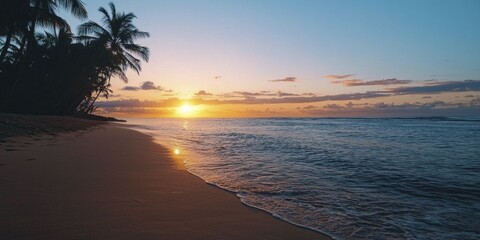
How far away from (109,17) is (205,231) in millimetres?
32793

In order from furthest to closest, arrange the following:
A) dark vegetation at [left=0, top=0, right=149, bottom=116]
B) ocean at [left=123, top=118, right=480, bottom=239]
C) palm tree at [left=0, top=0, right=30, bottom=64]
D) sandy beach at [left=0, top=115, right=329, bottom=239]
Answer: dark vegetation at [left=0, top=0, right=149, bottom=116] → palm tree at [left=0, top=0, right=30, bottom=64] → ocean at [left=123, top=118, right=480, bottom=239] → sandy beach at [left=0, top=115, right=329, bottom=239]

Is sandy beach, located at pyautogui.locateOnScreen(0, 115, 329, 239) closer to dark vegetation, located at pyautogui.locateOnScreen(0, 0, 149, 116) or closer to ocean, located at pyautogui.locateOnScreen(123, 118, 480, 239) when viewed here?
ocean, located at pyautogui.locateOnScreen(123, 118, 480, 239)

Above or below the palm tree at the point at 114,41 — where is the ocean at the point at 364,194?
below

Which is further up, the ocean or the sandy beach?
the sandy beach

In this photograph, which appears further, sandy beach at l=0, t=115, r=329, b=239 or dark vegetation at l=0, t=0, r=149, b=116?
dark vegetation at l=0, t=0, r=149, b=116

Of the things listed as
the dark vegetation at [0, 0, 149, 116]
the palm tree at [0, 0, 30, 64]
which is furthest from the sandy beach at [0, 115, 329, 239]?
the dark vegetation at [0, 0, 149, 116]

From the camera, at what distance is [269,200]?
4.64m

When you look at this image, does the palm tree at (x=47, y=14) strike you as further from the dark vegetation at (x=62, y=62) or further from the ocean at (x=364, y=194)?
the ocean at (x=364, y=194)

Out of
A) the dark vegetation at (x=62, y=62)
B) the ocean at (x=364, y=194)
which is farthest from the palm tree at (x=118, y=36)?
the ocean at (x=364, y=194)

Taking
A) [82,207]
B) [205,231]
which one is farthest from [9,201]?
[205,231]

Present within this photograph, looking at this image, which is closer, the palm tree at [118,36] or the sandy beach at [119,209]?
the sandy beach at [119,209]

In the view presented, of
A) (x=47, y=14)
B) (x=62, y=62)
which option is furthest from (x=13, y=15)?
(x=62, y=62)

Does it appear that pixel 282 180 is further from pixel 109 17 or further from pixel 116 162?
pixel 109 17

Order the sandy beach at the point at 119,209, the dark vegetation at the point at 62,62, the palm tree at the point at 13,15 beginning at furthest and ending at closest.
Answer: the dark vegetation at the point at 62,62 < the palm tree at the point at 13,15 < the sandy beach at the point at 119,209
